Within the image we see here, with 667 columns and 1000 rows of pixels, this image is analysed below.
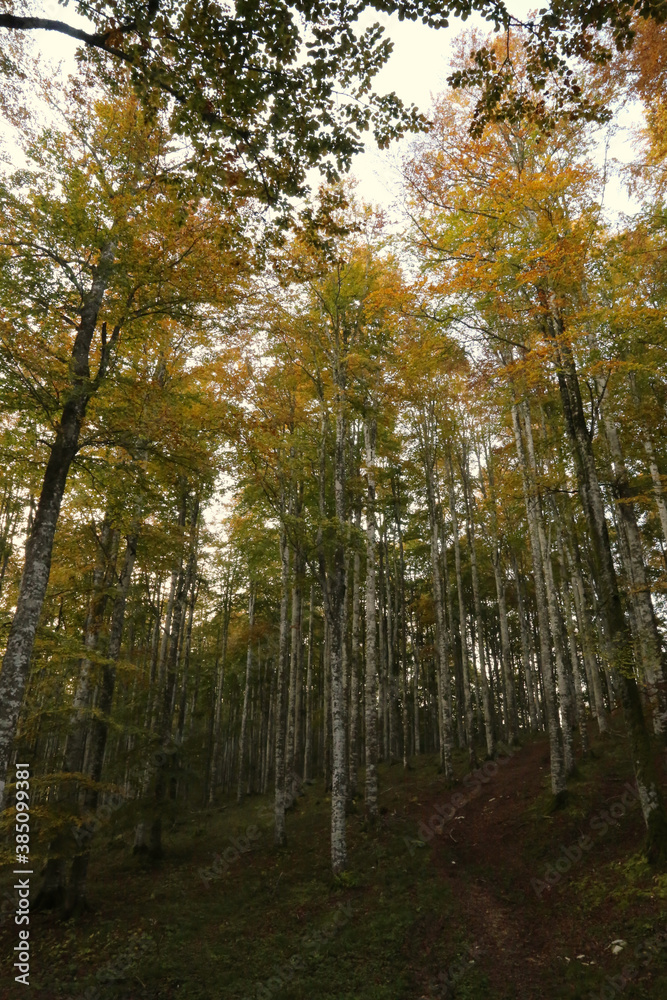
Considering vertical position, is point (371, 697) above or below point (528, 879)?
above

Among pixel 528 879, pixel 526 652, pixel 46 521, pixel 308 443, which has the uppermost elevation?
pixel 308 443

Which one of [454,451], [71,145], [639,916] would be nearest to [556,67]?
[71,145]

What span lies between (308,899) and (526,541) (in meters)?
15.9

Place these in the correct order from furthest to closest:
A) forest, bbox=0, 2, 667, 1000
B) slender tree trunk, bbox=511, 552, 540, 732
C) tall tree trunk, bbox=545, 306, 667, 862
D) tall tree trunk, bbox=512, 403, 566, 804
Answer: slender tree trunk, bbox=511, 552, 540, 732
tall tree trunk, bbox=512, 403, 566, 804
tall tree trunk, bbox=545, 306, 667, 862
forest, bbox=0, 2, 667, 1000

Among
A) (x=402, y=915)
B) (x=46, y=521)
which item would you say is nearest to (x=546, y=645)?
(x=402, y=915)

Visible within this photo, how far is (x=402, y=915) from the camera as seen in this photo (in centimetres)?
817

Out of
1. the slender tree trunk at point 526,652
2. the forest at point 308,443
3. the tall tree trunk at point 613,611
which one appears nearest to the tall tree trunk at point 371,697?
the forest at point 308,443

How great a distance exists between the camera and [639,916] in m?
6.78
